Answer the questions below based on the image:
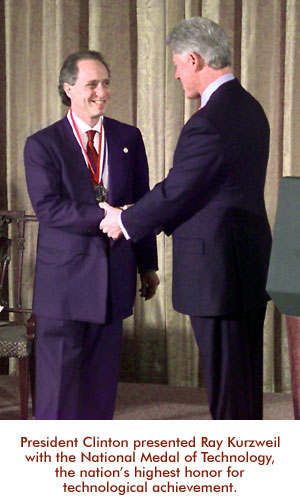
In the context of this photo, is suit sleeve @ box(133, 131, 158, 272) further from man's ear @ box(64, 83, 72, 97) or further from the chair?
the chair

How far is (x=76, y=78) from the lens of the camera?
253 centimetres

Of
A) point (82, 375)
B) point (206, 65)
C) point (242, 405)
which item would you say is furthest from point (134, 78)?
point (242, 405)

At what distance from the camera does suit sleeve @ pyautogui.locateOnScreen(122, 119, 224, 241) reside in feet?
7.20

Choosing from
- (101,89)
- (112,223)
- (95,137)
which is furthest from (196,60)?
(112,223)

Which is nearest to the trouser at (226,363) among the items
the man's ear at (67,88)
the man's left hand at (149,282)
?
the man's left hand at (149,282)

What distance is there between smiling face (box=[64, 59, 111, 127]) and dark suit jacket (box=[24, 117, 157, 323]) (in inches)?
3.9

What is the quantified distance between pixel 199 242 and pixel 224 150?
12.1 inches

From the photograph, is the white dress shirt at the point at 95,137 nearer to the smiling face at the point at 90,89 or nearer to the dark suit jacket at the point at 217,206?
the smiling face at the point at 90,89

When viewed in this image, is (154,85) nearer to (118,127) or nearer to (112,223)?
(118,127)

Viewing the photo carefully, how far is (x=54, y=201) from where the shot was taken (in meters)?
2.46

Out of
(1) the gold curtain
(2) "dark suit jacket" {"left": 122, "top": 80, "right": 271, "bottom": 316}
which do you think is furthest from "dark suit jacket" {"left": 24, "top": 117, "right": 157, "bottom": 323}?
(1) the gold curtain

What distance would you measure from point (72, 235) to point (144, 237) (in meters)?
0.32

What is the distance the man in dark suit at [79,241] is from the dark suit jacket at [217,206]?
27 cm
